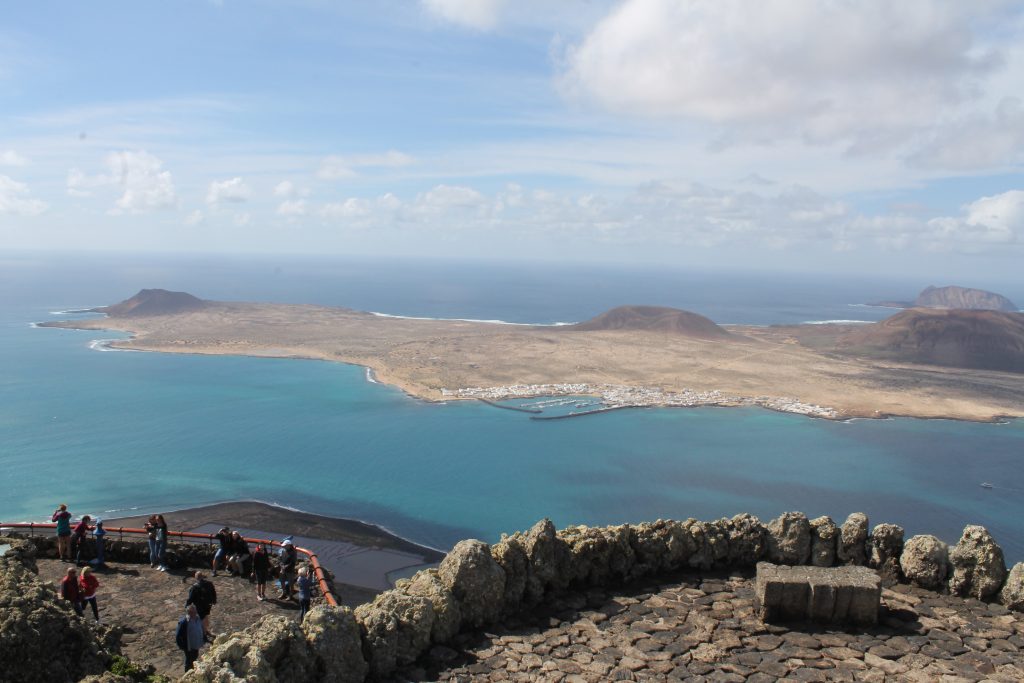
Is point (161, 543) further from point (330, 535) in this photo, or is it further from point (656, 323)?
point (656, 323)

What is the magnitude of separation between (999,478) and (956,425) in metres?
13.2

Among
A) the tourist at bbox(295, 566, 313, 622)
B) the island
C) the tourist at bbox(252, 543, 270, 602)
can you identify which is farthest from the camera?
the island

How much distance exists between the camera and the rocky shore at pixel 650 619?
5664 mm

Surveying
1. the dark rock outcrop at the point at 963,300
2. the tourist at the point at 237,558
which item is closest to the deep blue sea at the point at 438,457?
the tourist at the point at 237,558

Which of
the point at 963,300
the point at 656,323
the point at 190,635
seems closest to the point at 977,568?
the point at 190,635

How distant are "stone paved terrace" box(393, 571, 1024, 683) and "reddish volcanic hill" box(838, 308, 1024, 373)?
83695 mm

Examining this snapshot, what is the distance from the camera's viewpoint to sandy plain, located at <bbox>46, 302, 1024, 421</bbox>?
190 ft

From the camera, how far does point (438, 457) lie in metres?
38.9

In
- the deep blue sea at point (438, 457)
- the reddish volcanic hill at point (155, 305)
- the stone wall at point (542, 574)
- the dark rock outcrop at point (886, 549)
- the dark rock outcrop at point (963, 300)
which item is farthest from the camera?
the dark rock outcrop at point (963, 300)

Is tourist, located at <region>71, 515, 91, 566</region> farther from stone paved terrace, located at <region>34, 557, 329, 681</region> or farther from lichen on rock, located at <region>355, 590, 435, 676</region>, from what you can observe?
lichen on rock, located at <region>355, 590, 435, 676</region>

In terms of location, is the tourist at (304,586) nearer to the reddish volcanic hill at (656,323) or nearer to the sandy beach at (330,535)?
the sandy beach at (330,535)

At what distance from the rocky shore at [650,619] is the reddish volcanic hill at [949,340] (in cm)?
→ 8273

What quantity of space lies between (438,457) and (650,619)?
3245 cm

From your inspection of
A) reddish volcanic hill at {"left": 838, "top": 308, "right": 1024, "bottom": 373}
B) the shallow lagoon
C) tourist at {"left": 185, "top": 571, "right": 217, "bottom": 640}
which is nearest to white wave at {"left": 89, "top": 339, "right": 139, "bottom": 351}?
the shallow lagoon
